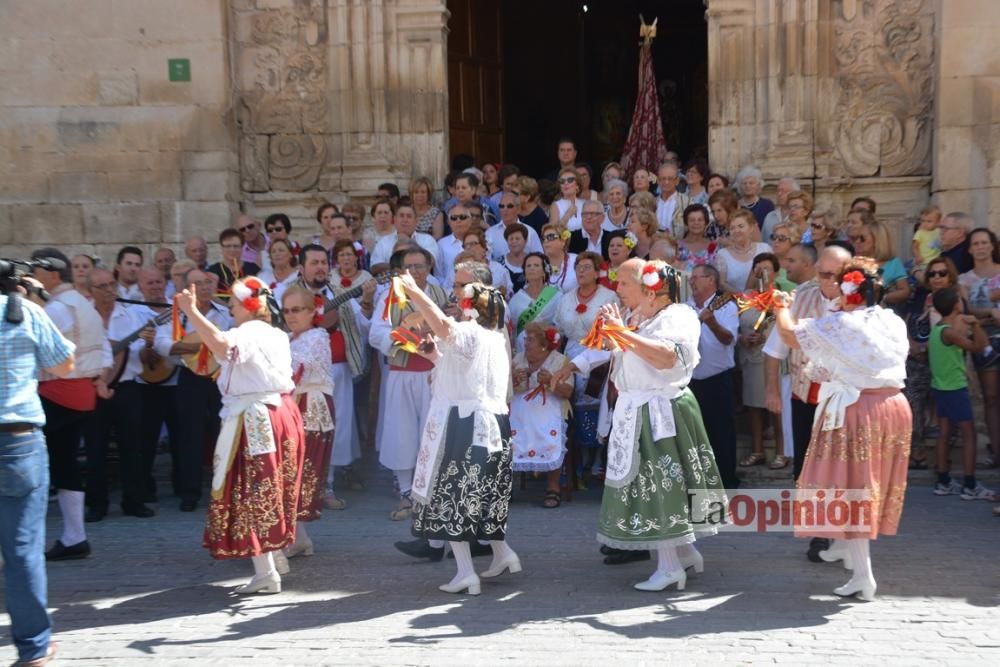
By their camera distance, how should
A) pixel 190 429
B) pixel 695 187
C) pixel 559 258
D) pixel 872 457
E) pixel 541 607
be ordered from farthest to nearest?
1. pixel 695 187
2. pixel 559 258
3. pixel 190 429
4. pixel 541 607
5. pixel 872 457

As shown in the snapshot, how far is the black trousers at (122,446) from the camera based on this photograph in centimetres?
826

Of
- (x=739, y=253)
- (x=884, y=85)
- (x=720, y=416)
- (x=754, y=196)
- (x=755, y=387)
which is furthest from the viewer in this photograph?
(x=884, y=85)

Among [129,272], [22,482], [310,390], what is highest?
[129,272]

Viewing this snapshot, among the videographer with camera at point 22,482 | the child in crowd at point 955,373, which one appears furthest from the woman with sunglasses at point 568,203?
the videographer with camera at point 22,482

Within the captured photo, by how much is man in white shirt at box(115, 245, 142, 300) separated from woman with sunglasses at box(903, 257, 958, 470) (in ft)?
18.8

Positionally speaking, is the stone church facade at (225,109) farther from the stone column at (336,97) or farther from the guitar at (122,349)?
the guitar at (122,349)

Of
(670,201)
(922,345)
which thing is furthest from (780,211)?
(922,345)

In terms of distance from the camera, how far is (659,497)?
20.3 feet

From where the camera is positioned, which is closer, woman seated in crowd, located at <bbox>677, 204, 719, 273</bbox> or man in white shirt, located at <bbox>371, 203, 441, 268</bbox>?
woman seated in crowd, located at <bbox>677, 204, 719, 273</bbox>

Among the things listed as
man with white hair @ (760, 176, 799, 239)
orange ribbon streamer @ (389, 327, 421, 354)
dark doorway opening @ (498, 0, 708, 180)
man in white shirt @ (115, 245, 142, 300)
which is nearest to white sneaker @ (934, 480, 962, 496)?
man with white hair @ (760, 176, 799, 239)

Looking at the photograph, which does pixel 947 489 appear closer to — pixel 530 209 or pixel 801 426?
pixel 801 426

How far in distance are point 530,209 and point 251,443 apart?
474 cm

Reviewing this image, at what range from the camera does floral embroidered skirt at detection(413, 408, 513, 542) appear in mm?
6207

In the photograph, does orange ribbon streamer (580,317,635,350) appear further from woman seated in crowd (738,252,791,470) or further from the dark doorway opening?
the dark doorway opening
